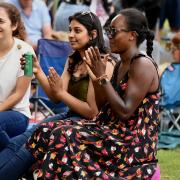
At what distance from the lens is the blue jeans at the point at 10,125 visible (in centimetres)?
539

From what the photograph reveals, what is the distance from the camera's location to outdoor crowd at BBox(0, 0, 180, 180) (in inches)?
187

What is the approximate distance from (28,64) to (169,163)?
2070 mm

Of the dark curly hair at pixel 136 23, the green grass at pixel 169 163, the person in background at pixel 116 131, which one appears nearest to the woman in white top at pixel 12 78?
the person in background at pixel 116 131

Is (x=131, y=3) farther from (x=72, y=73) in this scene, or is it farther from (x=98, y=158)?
(x=98, y=158)

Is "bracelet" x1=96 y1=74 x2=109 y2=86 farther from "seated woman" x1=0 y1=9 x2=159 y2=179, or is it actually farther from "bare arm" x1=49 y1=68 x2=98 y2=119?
"bare arm" x1=49 y1=68 x2=98 y2=119

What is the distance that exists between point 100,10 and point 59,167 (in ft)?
17.9

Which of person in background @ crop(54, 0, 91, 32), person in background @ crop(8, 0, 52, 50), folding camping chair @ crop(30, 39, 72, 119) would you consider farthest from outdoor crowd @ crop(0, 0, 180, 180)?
person in background @ crop(54, 0, 91, 32)

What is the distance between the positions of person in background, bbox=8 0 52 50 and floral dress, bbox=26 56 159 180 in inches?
177

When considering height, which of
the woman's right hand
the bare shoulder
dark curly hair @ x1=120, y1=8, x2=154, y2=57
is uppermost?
dark curly hair @ x1=120, y1=8, x2=154, y2=57

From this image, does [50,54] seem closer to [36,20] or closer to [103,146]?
[36,20]

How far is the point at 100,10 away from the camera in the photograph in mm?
9867

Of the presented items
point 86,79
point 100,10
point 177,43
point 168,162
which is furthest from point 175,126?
point 86,79

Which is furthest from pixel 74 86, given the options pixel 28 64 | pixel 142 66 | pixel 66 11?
pixel 66 11

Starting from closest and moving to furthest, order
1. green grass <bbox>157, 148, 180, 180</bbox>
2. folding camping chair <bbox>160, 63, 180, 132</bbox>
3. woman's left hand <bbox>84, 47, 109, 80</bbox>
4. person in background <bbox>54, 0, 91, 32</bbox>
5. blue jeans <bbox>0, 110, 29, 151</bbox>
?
1. woman's left hand <bbox>84, 47, 109, 80</bbox>
2. blue jeans <bbox>0, 110, 29, 151</bbox>
3. green grass <bbox>157, 148, 180, 180</bbox>
4. folding camping chair <bbox>160, 63, 180, 132</bbox>
5. person in background <bbox>54, 0, 91, 32</bbox>
